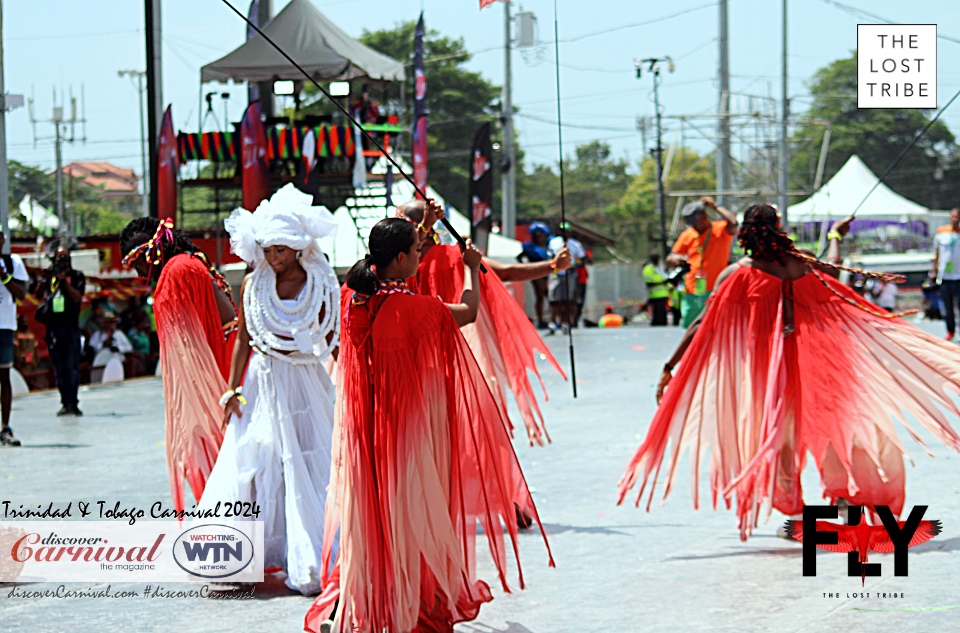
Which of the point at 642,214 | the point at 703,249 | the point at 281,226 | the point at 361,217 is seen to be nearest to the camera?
the point at 281,226

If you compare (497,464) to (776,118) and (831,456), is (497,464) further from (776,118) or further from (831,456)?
(776,118)

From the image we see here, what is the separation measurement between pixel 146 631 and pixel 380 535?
1109 mm

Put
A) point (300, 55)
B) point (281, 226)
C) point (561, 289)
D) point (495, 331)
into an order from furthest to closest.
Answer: point (300, 55) → point (561, 289) → point (495, 331) → point (281, 226)

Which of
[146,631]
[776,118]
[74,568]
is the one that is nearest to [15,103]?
[74,568]

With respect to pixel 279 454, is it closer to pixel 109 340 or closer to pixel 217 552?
pixel 217 552

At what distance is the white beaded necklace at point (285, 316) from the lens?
5.66 metres

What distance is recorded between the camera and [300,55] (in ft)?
72.5

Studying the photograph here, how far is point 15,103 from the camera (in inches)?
650

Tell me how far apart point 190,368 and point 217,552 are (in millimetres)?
1007

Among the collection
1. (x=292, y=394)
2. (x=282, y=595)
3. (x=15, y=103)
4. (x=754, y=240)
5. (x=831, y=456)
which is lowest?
(x=282, y=595)

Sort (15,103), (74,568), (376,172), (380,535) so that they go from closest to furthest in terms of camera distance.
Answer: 1. (380,535)
2. (74,568)
3. (15,103)
4. (376,172)

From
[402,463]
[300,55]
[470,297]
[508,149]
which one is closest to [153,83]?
[300,55]

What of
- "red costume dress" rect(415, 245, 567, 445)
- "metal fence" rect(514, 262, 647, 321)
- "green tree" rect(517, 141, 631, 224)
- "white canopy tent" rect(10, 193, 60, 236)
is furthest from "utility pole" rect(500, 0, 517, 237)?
"green tree" rect(517, 141, 631, 224)

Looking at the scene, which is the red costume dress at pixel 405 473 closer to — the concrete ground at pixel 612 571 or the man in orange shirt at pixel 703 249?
the concrete ground at pixel 612 571
